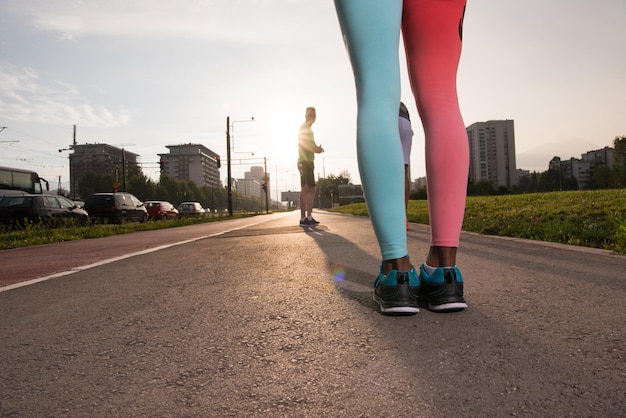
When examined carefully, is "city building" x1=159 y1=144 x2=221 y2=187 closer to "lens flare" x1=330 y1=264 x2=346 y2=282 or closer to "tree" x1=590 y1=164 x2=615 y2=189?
"tree" x1=590 y1=164 x2=615 y2=189

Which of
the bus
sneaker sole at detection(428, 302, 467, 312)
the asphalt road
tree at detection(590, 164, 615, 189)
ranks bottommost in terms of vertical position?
the asphalt road

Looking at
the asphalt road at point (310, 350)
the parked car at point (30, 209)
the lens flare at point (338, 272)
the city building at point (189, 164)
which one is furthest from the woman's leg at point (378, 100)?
the city building at point (189, 164)

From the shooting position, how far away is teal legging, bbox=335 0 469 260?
6.26 ft

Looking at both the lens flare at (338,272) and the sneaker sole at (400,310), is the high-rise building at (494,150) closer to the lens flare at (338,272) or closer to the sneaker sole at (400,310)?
the lens flare at (338,272)

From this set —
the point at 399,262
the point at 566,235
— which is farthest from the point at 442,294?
the point at 566,235

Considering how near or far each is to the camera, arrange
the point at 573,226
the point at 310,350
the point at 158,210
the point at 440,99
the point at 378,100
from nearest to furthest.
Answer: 1. the point at 310,350
2. the point at 378,100
3. the point at 440,99
4. the point at 573,226
5. the point at 158,210

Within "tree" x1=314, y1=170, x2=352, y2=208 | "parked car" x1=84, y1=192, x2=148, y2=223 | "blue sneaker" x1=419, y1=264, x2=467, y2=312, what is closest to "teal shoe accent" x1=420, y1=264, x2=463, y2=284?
"blue sneaker" x1=419, y1=264, x2=467, y2=312

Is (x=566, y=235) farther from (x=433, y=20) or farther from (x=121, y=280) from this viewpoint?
(x=121, y=280)

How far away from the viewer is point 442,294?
5.70 ft

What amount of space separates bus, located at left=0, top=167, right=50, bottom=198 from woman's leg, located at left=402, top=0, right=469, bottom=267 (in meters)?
28.5

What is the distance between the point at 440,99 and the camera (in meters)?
2.07

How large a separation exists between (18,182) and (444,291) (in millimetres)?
31021

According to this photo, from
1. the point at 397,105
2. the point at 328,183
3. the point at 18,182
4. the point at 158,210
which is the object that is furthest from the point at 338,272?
the point at 328,183

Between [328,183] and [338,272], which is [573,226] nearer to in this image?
[338,272]
